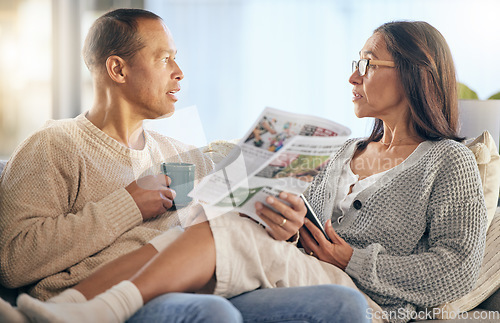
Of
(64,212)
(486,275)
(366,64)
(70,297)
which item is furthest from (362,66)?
(70,297)

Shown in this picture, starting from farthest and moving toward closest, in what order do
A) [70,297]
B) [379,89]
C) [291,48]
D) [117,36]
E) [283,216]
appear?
[291,48], [379,89], [117,36], [283,216], [70,297]

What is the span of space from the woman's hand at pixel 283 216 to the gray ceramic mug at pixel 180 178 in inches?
11.0

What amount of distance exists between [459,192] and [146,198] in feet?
2.74

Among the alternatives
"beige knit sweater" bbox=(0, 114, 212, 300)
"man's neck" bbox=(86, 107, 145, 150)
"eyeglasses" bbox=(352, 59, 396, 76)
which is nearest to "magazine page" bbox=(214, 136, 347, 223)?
"beige knit sweater" bbox=(0, 114, 212, 300)

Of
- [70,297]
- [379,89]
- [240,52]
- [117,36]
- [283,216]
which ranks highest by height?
[117,36]

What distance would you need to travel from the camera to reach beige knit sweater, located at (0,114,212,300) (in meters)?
1.29

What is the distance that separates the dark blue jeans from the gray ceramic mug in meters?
0.38

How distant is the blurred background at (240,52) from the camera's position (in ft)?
14.3

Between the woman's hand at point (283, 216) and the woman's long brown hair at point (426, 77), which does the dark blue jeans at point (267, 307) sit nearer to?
the woman's hand at point (283, 216)

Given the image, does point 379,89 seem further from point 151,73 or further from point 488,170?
point 151,73

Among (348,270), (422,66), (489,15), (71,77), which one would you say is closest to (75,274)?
(348,270)

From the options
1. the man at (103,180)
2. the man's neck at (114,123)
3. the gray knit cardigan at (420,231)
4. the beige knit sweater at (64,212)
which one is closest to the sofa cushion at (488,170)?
the gray knit cardigan at (420,231)

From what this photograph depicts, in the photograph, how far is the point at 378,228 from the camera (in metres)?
1.52

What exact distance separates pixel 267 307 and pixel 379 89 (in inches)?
33.2
